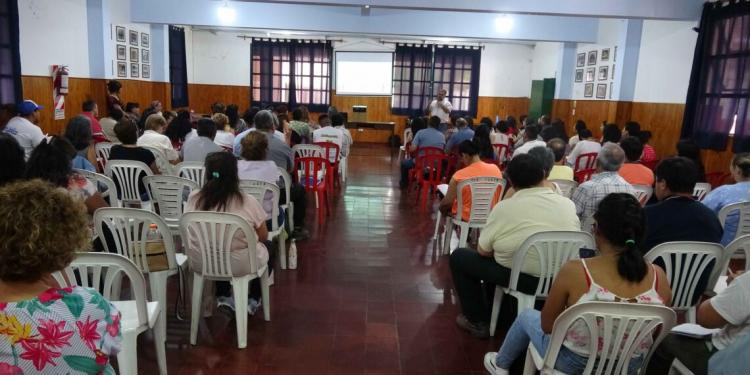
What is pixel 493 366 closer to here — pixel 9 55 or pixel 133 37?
pixel 9 55

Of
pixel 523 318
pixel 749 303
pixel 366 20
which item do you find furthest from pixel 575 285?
pixel 366 20

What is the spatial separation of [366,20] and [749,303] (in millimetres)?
8353

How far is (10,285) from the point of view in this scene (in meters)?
1.24

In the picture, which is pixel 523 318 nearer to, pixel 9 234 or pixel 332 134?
pixel 9 234

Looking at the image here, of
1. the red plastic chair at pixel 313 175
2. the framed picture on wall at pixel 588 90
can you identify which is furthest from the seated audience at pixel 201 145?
the framed picture on wall at pixel 588 90

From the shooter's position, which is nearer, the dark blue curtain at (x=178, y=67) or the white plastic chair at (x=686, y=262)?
the white plastic chair at (x=686, y=262)

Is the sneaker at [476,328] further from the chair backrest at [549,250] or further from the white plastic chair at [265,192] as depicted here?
the white plastic chair at [265,192]

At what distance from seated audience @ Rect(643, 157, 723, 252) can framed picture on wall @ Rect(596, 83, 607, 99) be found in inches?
274

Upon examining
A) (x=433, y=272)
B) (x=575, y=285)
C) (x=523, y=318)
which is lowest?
(x=433, y=272)

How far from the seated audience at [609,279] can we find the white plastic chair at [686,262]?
576mm

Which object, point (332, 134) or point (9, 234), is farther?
point (332, 134)

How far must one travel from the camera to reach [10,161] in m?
2.57

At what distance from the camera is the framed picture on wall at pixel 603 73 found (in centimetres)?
895

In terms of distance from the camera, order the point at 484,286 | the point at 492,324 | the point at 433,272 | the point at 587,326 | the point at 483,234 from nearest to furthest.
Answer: the point at 587,326 → the point at 483,234 → the point at 492,324 → the point at 484,286 → the point at 433,272
